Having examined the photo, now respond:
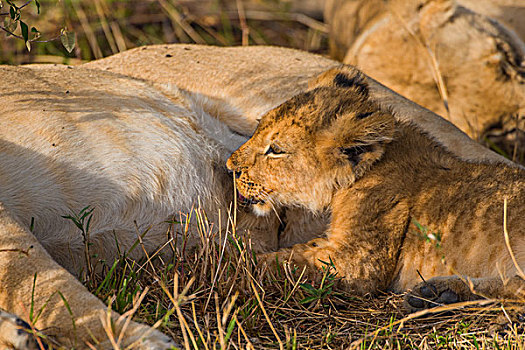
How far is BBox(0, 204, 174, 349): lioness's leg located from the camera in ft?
7.02

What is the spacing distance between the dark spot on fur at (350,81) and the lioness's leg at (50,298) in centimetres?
175

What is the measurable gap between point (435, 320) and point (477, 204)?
58 centimetres

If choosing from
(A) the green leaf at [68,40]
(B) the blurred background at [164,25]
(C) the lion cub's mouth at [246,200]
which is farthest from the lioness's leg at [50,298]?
(B) the blurred background at [164,25]

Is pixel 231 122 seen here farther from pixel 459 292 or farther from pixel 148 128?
pixel 459 292

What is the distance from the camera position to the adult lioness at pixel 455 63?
193 inches

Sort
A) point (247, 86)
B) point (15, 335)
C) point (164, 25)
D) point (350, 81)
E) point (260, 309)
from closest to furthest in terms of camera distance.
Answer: point (15, 335) → point (260, 309) → point (350, 81) → point (247, 86) → point (164, 25)

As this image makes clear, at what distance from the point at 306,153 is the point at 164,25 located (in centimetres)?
495

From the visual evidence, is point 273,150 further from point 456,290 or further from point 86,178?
point 456,290

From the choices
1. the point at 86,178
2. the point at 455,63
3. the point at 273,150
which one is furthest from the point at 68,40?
the point at 455,63

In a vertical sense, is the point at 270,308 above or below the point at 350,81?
below

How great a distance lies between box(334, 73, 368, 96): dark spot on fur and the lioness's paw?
6.53ft

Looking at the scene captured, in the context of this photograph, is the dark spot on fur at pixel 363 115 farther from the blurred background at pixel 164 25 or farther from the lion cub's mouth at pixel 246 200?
the blurred background at pixel 164 25

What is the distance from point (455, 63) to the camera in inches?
199

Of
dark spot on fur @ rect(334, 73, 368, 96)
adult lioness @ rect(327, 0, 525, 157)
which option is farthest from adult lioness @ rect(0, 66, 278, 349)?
adult lioness @ rect(327, 0, 525, 157)
